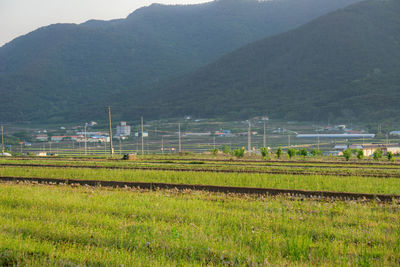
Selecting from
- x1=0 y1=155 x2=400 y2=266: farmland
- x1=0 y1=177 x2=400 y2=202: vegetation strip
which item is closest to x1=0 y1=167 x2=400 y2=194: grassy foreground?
x1=0 y1=177 x2=400 y2=202: vegetation strip

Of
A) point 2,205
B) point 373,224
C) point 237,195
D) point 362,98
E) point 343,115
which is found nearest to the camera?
point 373,224

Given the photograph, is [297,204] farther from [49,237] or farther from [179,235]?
[49,237]

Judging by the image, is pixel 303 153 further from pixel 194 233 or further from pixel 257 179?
pixel 194 233

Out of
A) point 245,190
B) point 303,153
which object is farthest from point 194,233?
point 303,153

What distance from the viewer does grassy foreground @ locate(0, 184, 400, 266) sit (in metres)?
7.50

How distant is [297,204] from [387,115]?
457 ft

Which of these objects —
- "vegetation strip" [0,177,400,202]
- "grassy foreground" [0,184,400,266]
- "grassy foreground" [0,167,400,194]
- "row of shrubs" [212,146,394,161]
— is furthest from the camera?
"row of shrubs" [212,146,394,161]

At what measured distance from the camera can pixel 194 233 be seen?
8.96 metres

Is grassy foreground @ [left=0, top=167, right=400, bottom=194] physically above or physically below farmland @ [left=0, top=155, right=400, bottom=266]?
below

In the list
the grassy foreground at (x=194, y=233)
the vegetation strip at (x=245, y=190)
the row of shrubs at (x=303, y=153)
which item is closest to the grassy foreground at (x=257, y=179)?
the vegetation strip at (x=245, y=190)

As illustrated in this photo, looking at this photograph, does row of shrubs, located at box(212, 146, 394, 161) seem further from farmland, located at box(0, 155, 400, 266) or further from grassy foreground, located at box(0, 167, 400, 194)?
farmland, located at box(0, 155, 400, 266)

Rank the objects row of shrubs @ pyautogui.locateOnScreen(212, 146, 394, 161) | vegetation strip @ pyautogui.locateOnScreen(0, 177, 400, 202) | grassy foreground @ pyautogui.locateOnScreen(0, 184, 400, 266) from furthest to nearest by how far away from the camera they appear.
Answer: row of shrubs @ pyautogui.locateOnScreen(212, 146, 394, 161), vegetation strip @ pyautogui.locateOnScreen(0, 177, 400, 202), grassy foreground @ pyautogui.locateOnScreen(0, 184, 400, 266)

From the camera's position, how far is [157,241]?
→ 838cm

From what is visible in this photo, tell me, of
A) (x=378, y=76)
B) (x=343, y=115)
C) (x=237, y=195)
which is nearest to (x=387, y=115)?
(x=343, y=115)
